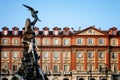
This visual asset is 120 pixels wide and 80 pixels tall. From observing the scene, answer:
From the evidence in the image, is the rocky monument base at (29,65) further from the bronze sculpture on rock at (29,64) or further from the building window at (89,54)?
the building window at (89,54)

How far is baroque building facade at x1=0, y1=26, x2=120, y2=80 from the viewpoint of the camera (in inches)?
3871

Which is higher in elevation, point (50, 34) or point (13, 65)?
point (50, 34)

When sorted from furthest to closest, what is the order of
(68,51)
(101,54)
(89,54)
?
(68,51) < (89,54) < (101,54)

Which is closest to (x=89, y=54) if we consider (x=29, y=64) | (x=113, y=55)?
(x=113, y=55)

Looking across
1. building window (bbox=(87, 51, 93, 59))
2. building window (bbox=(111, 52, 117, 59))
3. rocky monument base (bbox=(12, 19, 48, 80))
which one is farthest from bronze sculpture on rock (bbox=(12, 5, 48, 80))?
building window (bbox=(111, 52, 117, 59))

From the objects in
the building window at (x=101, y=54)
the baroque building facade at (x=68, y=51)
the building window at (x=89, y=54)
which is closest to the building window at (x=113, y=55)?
the baroque building facade at (x=68, y=51)

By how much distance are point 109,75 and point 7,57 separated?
75.1 feet

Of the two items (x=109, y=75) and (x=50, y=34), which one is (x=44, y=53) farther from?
(x=109, y=75)

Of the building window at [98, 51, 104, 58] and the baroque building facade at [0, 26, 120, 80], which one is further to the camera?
the building window at [98, 51, 104, 58]

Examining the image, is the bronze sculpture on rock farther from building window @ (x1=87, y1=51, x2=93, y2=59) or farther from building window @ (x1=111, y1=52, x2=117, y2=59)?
building window @ (x1=111, y1=52, x2=117, y2=59)

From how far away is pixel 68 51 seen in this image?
99.8 metres

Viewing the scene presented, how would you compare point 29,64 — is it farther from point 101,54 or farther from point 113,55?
point 113,55

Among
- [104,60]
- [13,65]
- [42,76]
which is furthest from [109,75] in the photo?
[42,76]

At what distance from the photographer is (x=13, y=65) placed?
99500mm
